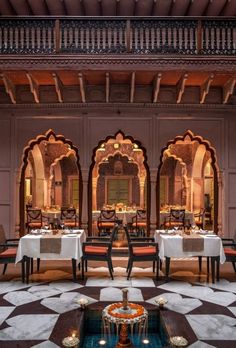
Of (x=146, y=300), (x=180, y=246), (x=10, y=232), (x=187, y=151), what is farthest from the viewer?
(x=187, y=151)

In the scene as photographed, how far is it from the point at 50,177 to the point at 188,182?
5.78 meters

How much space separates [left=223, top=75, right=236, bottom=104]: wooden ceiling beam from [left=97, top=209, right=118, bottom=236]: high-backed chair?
15.2 ft

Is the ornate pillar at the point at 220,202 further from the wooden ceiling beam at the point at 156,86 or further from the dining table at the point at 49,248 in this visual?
the dining table at the point at 49,248

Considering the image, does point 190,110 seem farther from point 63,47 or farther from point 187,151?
point 187,151

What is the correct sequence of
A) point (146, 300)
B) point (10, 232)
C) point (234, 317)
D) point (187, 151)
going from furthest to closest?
1. point (187, 151)
2. point (10, 232)
3. point (146, 300)
4. point (234, 317)

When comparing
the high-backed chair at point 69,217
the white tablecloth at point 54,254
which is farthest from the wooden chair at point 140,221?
the white tablecloth at point 54,254

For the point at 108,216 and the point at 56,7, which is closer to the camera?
the point at 56,7

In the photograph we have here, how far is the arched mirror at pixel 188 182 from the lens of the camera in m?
12.5

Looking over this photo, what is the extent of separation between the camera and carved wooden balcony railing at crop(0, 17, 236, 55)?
25.0 ft

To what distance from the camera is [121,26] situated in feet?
25.1

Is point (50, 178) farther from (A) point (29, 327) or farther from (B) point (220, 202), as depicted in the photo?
(A) point (29, 327)

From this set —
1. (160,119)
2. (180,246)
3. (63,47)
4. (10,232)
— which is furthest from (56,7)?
(180,246)

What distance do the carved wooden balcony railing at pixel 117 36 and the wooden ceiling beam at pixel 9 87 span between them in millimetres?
557

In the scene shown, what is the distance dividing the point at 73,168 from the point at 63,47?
9386 millimetres
